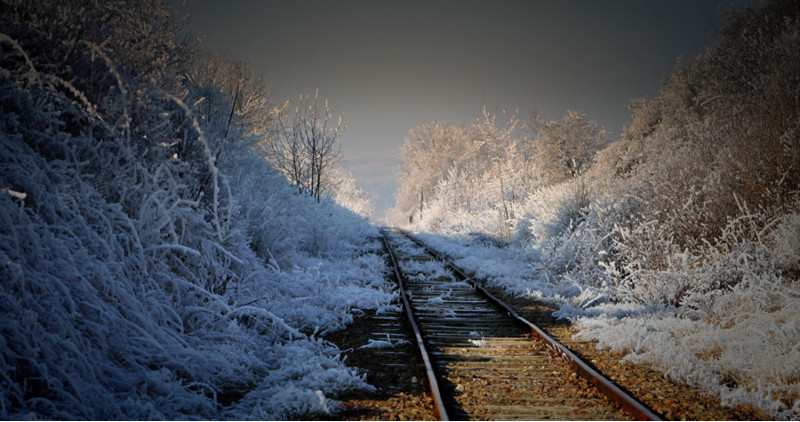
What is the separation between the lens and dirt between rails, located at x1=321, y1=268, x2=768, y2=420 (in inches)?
134

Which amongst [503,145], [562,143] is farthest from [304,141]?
[562,143]

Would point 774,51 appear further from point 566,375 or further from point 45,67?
point 45,67

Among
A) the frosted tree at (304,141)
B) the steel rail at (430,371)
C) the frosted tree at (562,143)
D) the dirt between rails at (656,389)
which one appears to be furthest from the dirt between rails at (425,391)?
the frosted tree at (562,143)

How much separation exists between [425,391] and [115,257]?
10.6 feet

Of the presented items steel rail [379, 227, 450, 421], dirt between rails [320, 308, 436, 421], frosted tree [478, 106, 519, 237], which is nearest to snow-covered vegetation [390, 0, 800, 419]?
steel rail [379, 227, 450, 421]

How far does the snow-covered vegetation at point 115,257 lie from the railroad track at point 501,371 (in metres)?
1.14

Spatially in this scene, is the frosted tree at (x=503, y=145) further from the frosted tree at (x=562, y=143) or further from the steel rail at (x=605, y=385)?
the steel rail at (x=605, y=385)

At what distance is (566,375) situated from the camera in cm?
426

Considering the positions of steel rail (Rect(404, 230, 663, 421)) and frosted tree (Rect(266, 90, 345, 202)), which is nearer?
steel rail (Rect(404, 230, 663, 421))

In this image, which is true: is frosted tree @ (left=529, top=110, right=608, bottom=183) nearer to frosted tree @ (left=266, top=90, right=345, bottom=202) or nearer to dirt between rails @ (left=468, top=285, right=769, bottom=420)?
frosted tree @ (left=266, top=90, right=345, bottom=202)

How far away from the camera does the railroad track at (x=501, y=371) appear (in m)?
3.46

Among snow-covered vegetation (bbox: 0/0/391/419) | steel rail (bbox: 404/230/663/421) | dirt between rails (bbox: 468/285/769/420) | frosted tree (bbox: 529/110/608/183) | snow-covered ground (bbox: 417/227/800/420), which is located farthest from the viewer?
frosted tree (bbox: 529/110/608/183)

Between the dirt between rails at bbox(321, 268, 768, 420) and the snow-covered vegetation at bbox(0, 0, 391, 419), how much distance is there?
0.96ft

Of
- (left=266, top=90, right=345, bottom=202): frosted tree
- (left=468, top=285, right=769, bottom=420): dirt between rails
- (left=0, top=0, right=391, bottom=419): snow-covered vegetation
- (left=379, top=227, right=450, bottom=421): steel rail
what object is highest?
(left=266, top=90, right=345, bottom=202): frosted tree
